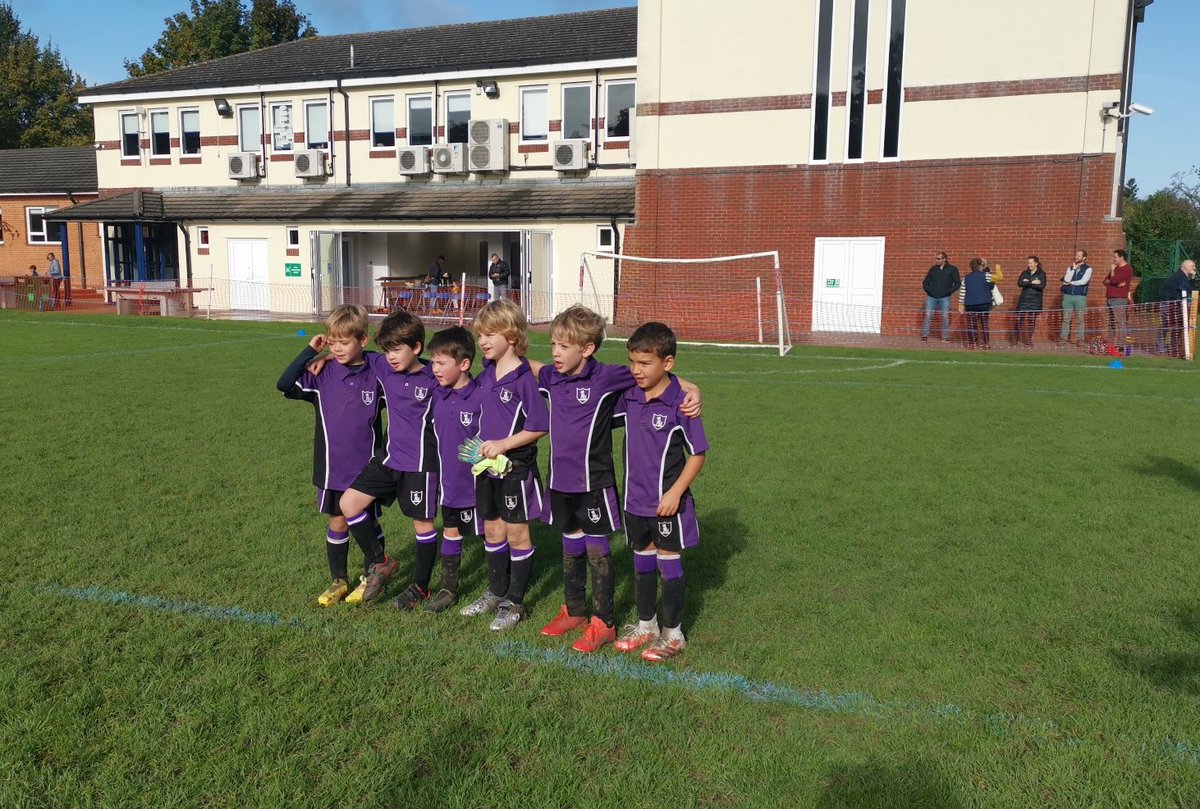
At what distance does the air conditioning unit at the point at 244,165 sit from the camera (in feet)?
89.1

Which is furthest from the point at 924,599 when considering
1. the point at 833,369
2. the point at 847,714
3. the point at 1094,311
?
the point at 1094,311

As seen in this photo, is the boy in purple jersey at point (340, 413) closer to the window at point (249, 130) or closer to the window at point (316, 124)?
the window at point (316, 124)

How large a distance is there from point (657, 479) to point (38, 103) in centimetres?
5538

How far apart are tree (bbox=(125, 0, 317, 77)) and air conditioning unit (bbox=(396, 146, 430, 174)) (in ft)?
78.8

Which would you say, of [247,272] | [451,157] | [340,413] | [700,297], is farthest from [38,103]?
[340,413]

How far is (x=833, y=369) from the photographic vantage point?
14781 mm

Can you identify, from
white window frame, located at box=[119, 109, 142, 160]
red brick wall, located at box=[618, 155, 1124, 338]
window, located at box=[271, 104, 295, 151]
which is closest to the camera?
red brick wall, located at box=[618, 155, 1124, 338]

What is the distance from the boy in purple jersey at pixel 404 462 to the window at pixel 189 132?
88.3 feet

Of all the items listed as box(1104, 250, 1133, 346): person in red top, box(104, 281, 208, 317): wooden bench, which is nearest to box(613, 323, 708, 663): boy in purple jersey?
box(1104, 250, 1133, 346): person in red top

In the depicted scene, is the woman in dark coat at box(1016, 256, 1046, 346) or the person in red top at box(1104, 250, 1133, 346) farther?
the woman in dark coat at box(1016, 256, 1046, 346)

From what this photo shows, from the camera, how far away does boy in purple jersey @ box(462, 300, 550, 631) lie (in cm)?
430

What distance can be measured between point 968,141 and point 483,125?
12.1 m

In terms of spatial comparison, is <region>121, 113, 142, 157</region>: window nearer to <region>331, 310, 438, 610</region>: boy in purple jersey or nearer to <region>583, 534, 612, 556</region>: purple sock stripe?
<region>331, 310, 438, 610</region>: boy in purple jersey

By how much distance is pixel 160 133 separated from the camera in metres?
28.6
